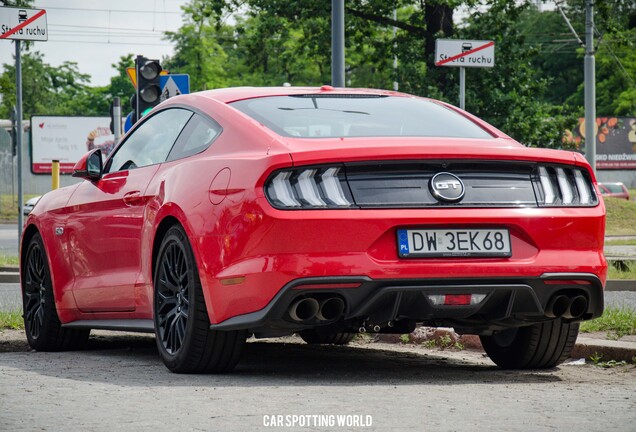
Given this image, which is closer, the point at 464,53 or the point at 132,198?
the point at 132,198

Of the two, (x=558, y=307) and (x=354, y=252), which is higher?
(x=354, y=252)

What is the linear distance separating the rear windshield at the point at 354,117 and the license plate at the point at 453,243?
2.33ft

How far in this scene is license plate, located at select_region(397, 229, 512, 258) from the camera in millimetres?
5777

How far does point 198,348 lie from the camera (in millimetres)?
6160

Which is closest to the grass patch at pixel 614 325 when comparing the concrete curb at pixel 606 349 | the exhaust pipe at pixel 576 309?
the concrete curb at pixel 606 349

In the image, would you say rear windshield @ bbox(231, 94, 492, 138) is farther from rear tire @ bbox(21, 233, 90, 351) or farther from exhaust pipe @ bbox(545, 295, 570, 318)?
rear tire @ bbox(21, 233, 90, 351)

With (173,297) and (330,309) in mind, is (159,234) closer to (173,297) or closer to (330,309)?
(173,297)

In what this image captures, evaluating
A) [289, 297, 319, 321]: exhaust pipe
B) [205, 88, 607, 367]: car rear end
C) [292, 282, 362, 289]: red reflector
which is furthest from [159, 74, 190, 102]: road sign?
[292, 282, 362, 289]: red reflector

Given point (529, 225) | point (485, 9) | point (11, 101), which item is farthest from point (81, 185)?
point (485, 9)

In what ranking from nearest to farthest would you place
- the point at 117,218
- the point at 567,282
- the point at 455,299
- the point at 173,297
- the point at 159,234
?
the point at 455,299 < the point at 567,282 < the point at 173,297 < the point at 159,234 < the point at 117,218

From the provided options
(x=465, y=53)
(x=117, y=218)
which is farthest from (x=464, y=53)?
(x=117, y=218)

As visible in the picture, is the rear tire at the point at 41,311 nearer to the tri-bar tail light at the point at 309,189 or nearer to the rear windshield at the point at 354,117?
the rear windshield at the point at 354,117

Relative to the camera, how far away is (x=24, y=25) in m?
15.2

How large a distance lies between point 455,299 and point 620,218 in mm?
26191
